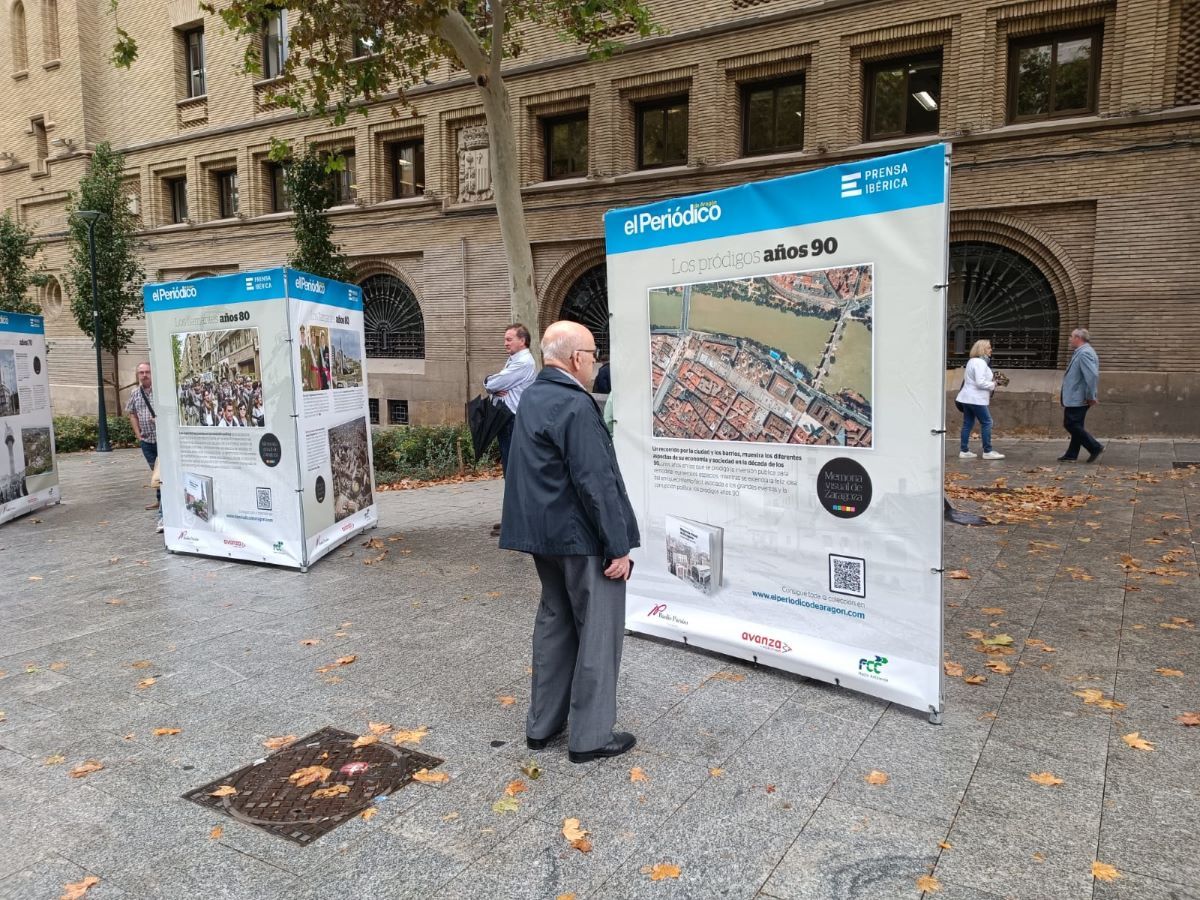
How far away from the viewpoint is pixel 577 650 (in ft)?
12.8

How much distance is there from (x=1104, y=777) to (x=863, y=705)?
3.59ft

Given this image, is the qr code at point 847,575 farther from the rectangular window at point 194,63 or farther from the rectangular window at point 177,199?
the rectangular window at point 177,199

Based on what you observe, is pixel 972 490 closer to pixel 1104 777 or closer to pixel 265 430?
pixel 1104 777

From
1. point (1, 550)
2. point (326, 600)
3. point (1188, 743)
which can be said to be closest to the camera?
point (1188, 743)

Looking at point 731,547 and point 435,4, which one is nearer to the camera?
point 731,547

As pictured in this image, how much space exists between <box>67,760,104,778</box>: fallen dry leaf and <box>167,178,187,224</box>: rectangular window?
2689cm

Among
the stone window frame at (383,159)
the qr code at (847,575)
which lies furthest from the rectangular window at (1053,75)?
the qr code at (847,575)

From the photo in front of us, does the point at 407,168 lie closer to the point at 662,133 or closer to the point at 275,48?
the point at 275,48

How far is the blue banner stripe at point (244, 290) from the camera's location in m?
7.08

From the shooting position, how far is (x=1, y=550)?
874 centimetres

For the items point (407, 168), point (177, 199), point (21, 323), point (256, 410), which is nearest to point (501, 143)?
point (256, 410)

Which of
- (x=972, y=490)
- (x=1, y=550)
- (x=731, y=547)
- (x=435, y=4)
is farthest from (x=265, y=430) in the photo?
(x=972, y=490)

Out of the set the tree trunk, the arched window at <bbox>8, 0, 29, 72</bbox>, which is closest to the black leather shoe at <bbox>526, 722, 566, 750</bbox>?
the tree trunk

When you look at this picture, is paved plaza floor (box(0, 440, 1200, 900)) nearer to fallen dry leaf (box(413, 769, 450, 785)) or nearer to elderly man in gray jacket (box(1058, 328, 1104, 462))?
fallen dry leaf (box(413, 769, 450, 785))
